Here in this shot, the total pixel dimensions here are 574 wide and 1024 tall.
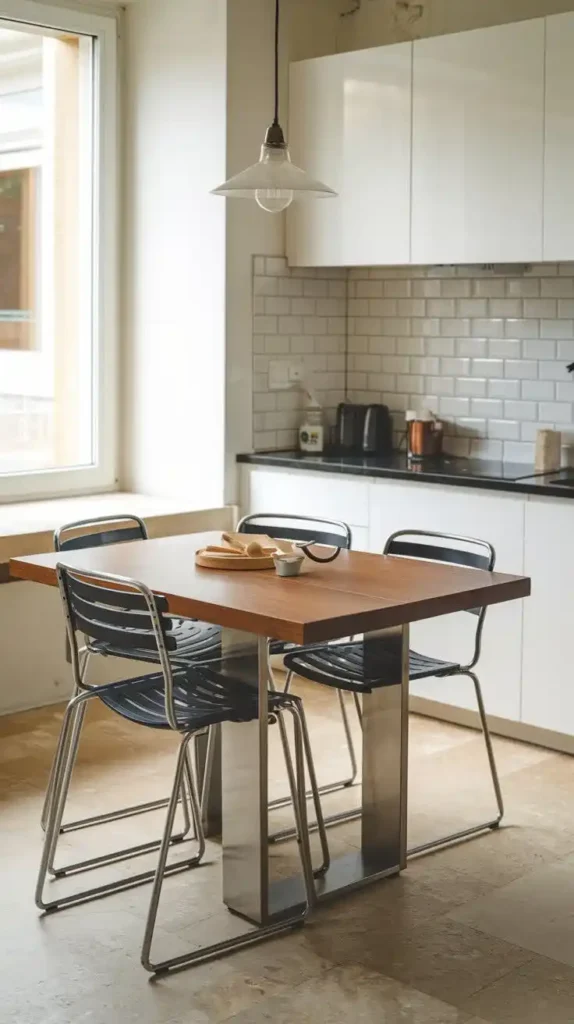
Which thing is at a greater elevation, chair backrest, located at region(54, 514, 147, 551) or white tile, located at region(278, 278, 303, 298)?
white tile, located at region(278, 278, 303, 298)

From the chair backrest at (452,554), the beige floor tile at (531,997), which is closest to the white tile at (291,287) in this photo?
the chair backrest at (452,554)

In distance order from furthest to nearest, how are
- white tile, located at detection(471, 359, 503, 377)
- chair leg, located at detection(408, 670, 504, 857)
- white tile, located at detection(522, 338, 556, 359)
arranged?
white tile, located at detection(471, 359, 503, 377), white tile, located at detection(522, 338, 556, 359), chair leg, located at detection(408, 670, 504, 857)

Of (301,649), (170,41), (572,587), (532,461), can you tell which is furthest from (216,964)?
(170,41)

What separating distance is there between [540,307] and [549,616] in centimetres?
131

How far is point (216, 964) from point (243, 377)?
9.45ft

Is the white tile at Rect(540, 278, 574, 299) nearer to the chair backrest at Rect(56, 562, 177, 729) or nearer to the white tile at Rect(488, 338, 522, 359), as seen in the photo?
the white tile at Rect(488, 338, 522, 359)

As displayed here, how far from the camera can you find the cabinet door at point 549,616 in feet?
14.3

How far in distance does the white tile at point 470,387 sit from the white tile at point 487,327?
18 centimetres

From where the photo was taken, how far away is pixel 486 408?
534cm

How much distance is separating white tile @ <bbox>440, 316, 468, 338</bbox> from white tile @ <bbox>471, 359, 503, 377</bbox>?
0.13 m

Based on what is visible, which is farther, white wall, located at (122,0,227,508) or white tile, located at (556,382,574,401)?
white wall, located at (122,0,227,508)

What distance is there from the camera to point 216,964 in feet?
9.87

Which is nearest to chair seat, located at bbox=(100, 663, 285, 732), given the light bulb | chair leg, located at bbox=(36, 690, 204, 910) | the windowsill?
chair leg, located at bbox=(36, 690, 204, 910)

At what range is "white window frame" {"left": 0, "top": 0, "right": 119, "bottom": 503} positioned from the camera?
5.40 metres
